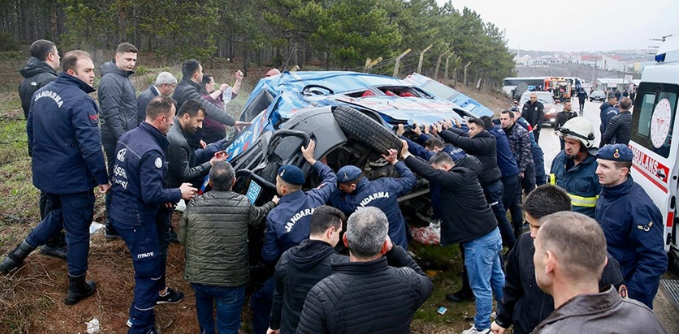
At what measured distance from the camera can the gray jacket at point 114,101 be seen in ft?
14.4

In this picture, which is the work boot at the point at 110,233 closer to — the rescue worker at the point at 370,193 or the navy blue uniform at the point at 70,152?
the navy blue uniform at the point at 70,152

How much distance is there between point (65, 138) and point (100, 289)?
1341 mm

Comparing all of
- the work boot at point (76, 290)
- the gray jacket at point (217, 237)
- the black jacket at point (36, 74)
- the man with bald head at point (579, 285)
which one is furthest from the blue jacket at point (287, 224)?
the black jacket at point (36, 74)

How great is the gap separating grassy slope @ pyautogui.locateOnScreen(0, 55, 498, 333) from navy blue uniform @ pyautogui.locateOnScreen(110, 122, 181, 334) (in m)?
0.48

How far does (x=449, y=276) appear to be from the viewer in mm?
5207

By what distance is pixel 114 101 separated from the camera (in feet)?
14.6

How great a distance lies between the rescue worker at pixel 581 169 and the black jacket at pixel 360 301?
2251 mm

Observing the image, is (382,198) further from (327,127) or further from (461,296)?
(461,296)

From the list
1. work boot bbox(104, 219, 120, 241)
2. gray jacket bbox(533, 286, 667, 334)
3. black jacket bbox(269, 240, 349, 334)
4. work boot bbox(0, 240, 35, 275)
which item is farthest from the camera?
work boot bbox(104, 219, 120, 241)

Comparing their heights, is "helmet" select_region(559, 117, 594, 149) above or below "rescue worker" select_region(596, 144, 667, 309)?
above

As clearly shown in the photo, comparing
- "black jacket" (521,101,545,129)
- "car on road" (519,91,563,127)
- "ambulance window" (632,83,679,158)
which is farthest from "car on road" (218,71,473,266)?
"car on road" (519,91,563,127)

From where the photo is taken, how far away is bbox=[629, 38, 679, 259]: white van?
14.2 feet

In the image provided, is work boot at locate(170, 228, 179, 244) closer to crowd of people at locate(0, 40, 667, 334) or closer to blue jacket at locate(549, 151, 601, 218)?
crowd of people at locate(0, 40, 667, 334)

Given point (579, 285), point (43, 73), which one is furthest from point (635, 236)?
point (43, 73)
